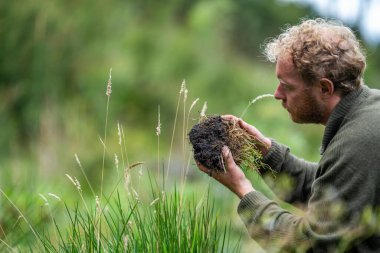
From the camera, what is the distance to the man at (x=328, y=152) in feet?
11.0

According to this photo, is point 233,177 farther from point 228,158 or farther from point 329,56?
point 329,56

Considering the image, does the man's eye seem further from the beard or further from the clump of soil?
the clump of soil

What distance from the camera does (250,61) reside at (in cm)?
1811

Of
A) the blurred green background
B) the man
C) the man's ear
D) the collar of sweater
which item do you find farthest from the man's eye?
the blurred green background

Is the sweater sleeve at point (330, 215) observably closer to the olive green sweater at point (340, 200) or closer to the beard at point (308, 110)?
the olive green sweater at point (340, 200)

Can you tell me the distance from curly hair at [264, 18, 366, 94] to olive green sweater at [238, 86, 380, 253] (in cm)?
9

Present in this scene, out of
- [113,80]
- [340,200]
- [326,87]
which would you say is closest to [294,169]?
[326,87]

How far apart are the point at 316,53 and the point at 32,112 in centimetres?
777

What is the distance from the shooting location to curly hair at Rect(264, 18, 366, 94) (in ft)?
12.2

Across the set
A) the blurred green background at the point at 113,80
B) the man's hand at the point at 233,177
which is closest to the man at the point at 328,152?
the man's hand at the point at 233,177

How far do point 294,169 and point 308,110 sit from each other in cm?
60

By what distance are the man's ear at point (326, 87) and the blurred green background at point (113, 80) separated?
2.45 m

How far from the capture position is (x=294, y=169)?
434 centimetres

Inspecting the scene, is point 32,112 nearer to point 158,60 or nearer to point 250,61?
point 158,60
